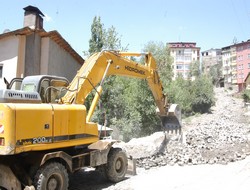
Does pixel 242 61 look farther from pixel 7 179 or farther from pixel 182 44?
pixel 7 179

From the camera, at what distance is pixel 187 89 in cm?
3806

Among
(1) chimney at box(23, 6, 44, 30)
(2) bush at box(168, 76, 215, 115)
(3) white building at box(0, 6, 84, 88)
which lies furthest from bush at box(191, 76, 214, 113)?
(1) chimney at box(23, 6, 44, 30)

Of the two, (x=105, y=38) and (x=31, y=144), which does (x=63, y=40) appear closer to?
(x=105, y=38)

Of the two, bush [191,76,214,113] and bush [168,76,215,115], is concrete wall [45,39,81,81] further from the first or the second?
bush [191,76,214,113]

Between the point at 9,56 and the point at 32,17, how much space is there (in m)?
2.72

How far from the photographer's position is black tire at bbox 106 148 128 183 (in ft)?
27.4

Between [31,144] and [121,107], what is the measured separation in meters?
13.5

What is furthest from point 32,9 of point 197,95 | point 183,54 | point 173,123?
point 183,54

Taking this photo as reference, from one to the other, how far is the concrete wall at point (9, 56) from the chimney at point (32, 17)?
5.91 feet

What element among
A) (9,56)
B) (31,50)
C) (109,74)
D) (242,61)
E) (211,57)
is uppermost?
(211,57)

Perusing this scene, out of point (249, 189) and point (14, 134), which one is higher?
point (14, 134)

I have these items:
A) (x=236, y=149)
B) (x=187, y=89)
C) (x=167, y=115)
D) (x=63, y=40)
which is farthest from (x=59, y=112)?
(x=187, y=89)

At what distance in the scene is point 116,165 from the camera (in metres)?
8.62

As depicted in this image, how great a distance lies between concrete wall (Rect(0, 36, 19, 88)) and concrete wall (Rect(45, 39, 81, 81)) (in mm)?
1493
